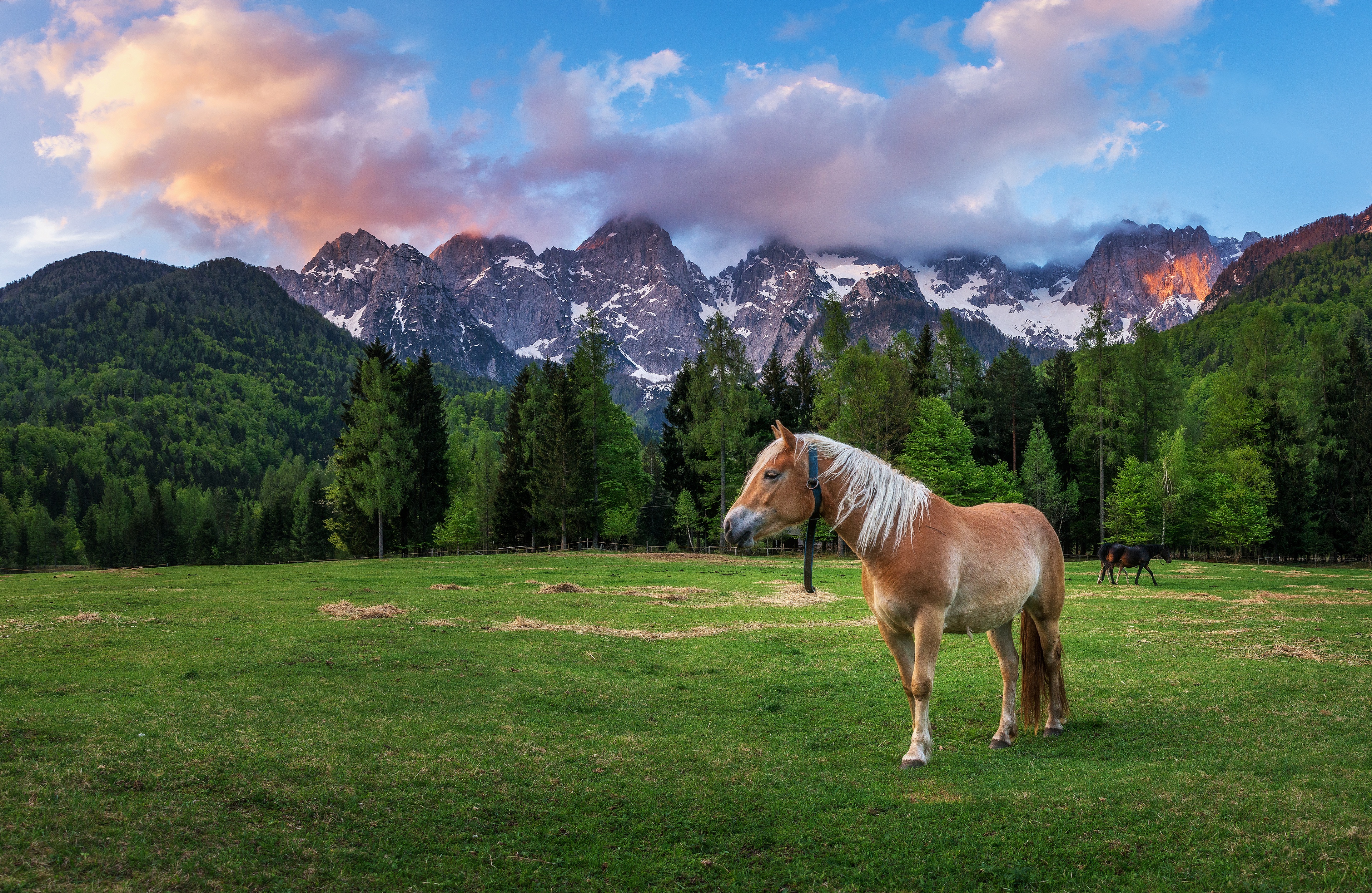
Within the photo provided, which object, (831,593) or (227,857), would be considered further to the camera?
(831,593)

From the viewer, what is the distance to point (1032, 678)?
8.57 metres

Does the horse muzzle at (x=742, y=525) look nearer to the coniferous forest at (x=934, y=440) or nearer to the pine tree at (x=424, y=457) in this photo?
→ the coniferous forest at (x=934, y=440)

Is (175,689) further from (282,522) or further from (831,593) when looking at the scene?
(282,522)

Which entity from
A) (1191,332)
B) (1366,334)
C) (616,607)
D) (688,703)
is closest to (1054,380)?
(1366,334)

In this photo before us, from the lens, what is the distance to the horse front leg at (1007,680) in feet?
25.9

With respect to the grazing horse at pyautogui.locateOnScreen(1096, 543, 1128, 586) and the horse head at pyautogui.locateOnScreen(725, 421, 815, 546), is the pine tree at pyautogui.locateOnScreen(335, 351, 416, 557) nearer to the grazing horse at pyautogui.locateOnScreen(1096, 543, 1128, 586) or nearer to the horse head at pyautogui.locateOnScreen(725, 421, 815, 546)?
the grazing horse at pyautogui.locateOnScreen(1096, 543, 1128, 586)

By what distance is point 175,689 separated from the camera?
887 cm

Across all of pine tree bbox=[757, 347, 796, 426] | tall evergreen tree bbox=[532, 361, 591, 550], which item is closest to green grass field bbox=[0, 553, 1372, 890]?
tall evergreen tree bbox=[532, 361, 591, 550]

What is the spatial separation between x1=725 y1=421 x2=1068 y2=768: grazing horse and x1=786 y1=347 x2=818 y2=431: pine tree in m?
60.1

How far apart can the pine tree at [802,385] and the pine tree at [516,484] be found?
2586cm

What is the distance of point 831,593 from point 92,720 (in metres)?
21.4

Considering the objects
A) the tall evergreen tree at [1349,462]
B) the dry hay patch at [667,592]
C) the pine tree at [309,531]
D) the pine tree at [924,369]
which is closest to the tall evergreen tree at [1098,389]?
the pine tree at [924,369]

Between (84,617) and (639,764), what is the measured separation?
1303 cm

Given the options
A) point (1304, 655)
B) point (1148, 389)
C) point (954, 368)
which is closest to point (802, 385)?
point (954, 368)
